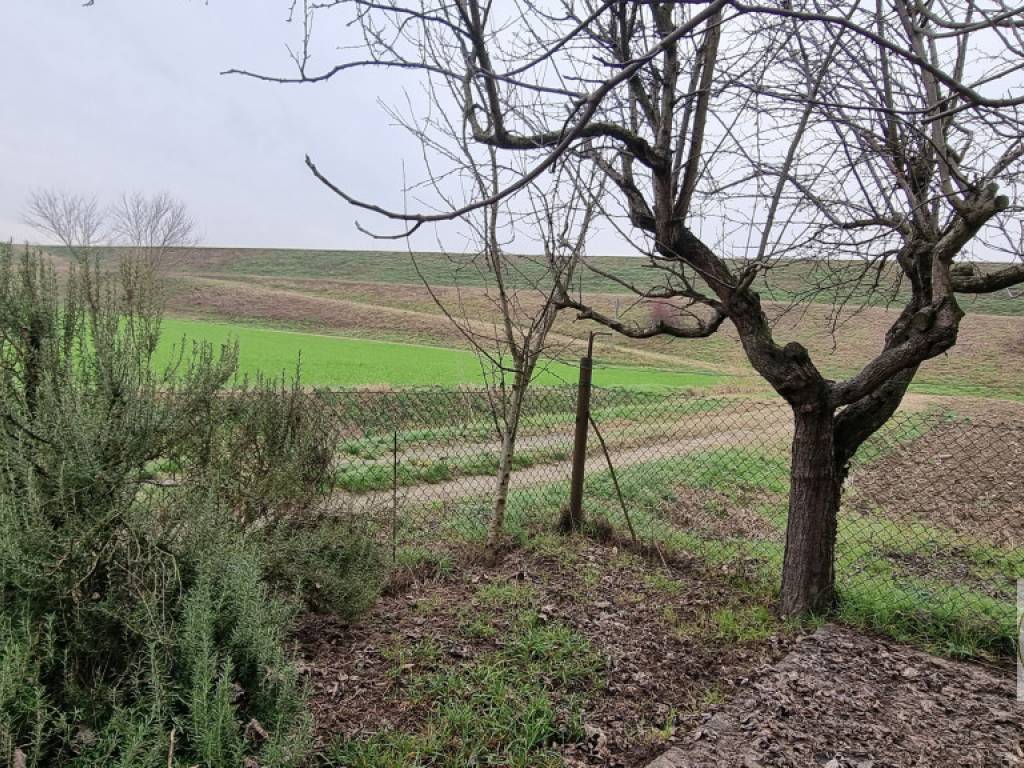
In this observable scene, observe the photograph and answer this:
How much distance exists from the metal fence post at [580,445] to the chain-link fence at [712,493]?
0.67ft

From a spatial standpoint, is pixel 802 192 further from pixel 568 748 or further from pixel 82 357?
pixel 82 357

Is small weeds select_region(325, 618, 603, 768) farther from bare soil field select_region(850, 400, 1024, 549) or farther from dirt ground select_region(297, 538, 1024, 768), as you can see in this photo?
bare soil field select_region(850, 400, 1024, 549)

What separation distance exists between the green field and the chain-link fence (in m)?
3.07

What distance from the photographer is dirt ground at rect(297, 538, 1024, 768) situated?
2619 mm

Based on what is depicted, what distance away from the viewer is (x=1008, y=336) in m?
33.9

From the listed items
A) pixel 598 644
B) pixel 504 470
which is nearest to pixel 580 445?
pixel 504 470

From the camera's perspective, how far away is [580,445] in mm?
5367

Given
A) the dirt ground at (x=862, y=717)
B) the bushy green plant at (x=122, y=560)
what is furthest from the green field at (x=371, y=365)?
the dirt ground at (x=862, y=717)

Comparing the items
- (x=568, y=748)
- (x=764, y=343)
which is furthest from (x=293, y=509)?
A: (x=764, y=343)

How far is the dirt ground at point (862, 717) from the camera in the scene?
255 cm

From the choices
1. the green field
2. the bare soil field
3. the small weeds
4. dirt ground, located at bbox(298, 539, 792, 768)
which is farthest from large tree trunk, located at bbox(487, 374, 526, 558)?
the green field

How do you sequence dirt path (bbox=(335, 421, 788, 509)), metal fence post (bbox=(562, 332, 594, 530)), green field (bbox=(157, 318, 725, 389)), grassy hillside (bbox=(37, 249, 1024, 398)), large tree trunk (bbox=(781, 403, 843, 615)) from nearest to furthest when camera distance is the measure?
large tree trunk (bbox=(781, 403, 843, 615)) < metal fence post (bbox=(562, 332, 594, 530)) < dirt path (bbox=(335, 421, 788, 509)) < green field (bbox=(157, 318, 725, 389)) < grassy hillside (bbox=(37, 249, 1024, 398))

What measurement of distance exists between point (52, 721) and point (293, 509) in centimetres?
178

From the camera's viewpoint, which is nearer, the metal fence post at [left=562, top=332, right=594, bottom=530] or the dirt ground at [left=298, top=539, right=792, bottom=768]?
the dirt ground at [left=298, top=539, right=792, bottom=768]
